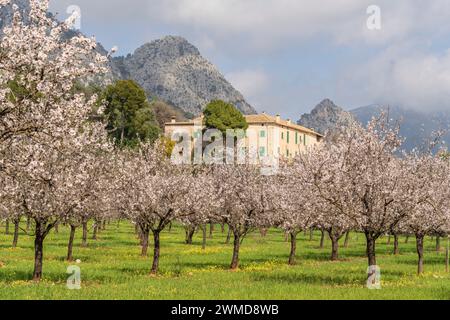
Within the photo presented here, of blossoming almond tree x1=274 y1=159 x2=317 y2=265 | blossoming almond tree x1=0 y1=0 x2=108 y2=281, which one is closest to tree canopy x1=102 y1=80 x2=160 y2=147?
blossoming almond tree x1=274 y1=159 x2=317 y2=265

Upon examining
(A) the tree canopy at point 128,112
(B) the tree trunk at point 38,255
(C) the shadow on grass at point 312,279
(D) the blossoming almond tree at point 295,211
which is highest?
(A) the tree canopy at point 128,112

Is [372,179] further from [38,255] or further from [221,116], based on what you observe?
[221,116]

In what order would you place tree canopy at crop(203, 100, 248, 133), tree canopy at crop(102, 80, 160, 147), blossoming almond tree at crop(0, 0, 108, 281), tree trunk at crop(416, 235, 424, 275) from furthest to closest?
1. tree canopy at crop(203, 100, 248, 133)
2. tree canopy at crop(102, 80, 160, 147)
3. tree trunk at crop(416, 235, 424, 275)
4. blossoming almond tree at crop(0, 0, 108, 281)

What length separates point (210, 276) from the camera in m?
31.8

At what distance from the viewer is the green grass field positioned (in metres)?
23.6

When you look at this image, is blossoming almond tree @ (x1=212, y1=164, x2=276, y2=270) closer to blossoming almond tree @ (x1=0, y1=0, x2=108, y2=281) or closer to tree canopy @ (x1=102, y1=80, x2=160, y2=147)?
blossoming almond tree @ (x1=0, y1=0, x2=108, y2=281)

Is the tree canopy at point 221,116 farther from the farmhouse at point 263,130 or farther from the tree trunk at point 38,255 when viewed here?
the tree trunk at point 38,255

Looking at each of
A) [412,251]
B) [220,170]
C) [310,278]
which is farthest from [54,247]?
[412,251]

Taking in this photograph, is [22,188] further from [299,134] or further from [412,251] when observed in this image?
[299,134]

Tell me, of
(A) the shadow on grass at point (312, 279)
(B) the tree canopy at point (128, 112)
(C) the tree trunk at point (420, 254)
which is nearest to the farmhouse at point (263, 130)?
(B) the tree canopy at point (128, 112)

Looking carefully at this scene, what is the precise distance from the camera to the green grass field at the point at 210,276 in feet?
77.5

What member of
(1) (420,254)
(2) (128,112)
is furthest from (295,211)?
(2) (128,112)

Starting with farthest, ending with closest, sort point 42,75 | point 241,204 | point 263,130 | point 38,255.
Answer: point 263,130 < point 241,204 < point 38,255 < point 42,75
